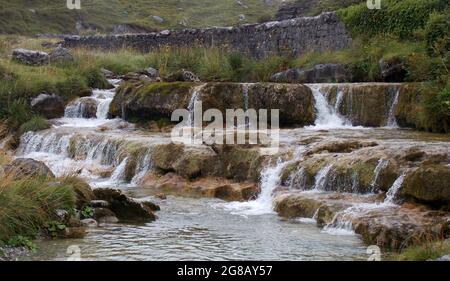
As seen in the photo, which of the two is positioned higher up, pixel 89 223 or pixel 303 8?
pixel 303 8

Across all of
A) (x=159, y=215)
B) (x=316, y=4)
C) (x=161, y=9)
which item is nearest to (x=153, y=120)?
(x=159, y=215)

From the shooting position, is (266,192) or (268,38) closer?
(266,192)

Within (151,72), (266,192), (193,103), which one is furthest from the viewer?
(151,72)

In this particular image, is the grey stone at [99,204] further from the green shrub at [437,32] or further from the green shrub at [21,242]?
the green shrub at [437,32]

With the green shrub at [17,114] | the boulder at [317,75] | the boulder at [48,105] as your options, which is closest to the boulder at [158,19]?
the boulder at [317,75]

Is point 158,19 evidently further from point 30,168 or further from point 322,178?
point 322,178

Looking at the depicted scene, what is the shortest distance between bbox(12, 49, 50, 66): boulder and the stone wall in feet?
18.9

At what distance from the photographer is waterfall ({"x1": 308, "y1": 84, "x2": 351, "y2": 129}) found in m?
18.6

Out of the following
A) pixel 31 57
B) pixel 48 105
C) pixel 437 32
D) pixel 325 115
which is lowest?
pixel 325 115

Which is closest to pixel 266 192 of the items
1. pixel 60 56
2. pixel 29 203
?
pixel 29 203

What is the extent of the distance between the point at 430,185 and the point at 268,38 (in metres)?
16.7

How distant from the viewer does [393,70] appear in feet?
65.4

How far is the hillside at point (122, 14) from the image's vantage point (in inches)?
2128

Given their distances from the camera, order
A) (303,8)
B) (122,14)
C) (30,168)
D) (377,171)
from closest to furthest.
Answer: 1. (377,171)
2. (30,168)
3. (303,8)
4. (122,14)
